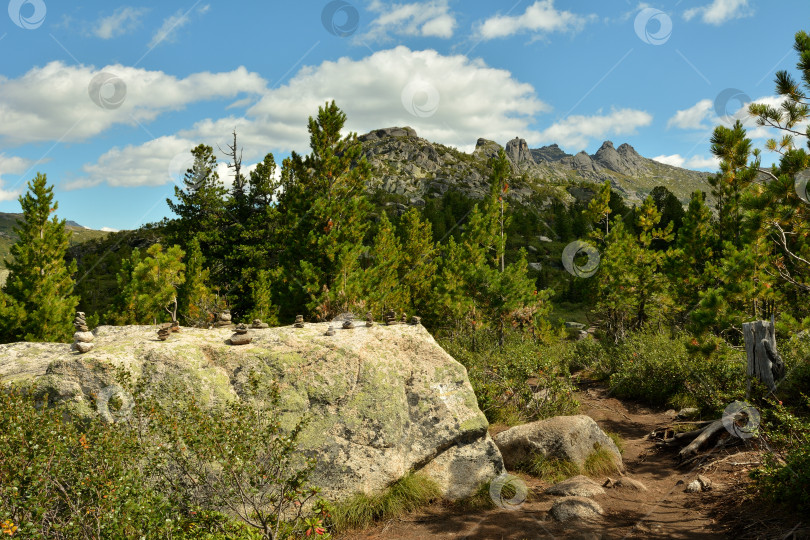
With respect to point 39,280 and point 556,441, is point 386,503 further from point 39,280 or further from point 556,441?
point 39,280

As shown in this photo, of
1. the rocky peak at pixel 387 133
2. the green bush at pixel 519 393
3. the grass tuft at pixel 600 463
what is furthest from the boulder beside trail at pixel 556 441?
the rocky peak at pixel 387 133

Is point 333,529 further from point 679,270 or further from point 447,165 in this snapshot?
point 447,165

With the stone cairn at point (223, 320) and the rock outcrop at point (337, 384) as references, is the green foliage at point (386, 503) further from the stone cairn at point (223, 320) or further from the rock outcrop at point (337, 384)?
the stone cairn at point (223, 320)

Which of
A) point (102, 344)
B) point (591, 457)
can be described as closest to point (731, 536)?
point (591, 457)

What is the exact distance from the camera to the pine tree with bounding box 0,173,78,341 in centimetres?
2045

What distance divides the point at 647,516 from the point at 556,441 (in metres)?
2.23

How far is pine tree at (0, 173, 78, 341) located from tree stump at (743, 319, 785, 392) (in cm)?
2573

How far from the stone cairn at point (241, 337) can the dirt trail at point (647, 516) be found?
11.2 ft

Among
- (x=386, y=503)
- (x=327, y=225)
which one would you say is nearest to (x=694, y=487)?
(x=386, y=503)

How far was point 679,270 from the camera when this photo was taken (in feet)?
57.9

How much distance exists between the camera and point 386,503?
7051 mm

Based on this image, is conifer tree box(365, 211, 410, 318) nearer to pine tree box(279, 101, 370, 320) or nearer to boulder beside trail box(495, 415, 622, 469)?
pine tree box(279, 101, 370, 320)

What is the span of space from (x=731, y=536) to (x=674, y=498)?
75.1 inches

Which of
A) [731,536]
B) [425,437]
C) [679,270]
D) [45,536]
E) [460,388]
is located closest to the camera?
[45,536]
